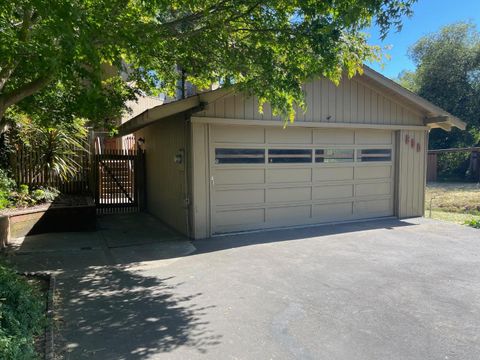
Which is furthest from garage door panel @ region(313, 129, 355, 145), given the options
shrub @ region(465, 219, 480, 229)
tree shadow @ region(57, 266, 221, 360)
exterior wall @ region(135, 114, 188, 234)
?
tree shadow @ region(57, 266, 221, 360)

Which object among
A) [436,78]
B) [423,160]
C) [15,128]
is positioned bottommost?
[423,160]

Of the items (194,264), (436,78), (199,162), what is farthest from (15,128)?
(436,78)

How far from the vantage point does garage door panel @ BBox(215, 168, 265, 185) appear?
736cm

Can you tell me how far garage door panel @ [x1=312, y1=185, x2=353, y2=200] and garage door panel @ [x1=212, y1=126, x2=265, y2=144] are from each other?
6.10 feet

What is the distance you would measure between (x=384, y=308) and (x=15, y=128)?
9372 millimetres

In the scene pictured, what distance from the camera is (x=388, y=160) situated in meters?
9.38

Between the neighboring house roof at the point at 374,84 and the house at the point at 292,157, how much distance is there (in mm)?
21

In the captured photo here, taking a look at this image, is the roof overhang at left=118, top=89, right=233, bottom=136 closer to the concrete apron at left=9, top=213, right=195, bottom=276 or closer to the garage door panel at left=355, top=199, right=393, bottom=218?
the concrete apron at left=9, top=213, right=195, bottom=276

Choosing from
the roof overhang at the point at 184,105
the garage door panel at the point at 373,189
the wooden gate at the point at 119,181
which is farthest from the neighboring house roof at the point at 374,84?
the garage door panel at the point at 373,189

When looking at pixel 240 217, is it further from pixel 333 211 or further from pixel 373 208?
pixel 373 208

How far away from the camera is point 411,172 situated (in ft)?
31.4

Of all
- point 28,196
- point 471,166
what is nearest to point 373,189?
point 28,196

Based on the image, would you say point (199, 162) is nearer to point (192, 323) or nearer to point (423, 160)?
point (192, 323)

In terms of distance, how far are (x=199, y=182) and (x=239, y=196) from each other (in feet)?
3.22
